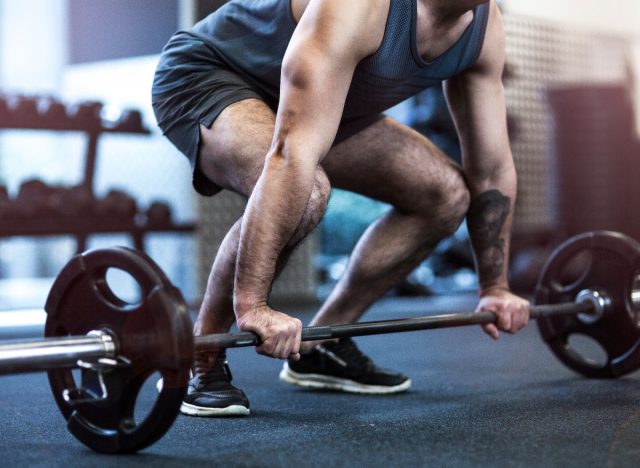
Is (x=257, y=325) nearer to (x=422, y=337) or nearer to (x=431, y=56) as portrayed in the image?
(x=431, y=56)

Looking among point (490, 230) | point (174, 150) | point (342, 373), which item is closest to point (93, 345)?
point (342, 373)

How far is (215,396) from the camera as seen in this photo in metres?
1.66

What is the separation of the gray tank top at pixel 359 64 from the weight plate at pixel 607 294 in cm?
56

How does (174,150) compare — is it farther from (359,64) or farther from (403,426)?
(403,426)

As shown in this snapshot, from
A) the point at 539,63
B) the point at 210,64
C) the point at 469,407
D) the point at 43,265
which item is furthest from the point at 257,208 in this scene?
the point at 43,265

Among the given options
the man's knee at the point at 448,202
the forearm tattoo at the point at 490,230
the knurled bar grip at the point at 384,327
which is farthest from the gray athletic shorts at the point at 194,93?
the knurled bar grip at the point at 384,327

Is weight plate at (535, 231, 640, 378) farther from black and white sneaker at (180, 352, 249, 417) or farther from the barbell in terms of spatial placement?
black and white sneaker at (180, 352, 249, 417)

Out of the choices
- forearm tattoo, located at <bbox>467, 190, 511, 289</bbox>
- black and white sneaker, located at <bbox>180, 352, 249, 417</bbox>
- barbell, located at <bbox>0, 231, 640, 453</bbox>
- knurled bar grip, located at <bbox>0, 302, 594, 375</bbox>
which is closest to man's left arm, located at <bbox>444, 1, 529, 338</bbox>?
forearm tattoo, located at <bbox>467, 190, 511, 289</bbox>

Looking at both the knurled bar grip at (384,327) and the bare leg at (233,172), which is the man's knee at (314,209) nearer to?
the bare leg at (233,172)

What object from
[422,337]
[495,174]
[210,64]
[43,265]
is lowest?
[43,265]

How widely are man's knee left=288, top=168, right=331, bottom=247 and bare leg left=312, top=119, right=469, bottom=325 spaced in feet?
0.90

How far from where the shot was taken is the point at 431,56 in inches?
66.4

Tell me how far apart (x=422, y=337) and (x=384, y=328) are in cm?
158

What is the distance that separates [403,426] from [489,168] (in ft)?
2.12
